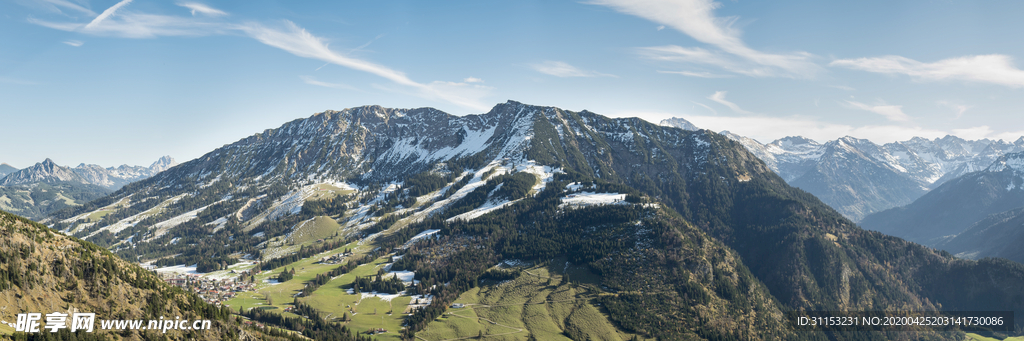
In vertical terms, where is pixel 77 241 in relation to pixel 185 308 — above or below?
above

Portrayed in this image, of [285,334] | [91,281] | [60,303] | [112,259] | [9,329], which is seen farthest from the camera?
[285,334]

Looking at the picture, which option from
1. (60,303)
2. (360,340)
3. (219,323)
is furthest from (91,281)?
(360,340)

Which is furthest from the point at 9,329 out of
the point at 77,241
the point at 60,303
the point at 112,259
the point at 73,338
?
the point at 77,241

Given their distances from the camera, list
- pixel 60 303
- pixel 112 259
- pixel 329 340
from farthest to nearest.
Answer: pixel 329 340
pixel 112 259
pixel 60 303

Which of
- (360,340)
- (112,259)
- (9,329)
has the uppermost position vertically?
(112,259)

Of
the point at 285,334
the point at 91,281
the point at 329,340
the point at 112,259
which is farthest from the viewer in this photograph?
the point at 329,340

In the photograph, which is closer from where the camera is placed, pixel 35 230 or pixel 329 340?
pixel 35 230

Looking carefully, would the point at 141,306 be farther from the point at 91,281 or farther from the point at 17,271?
the point at 17,271

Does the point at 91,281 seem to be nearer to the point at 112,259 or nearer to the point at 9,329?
the point at 112,259

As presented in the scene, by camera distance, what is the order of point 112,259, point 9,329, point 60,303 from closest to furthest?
1. point 9,329
2. point 60,303
3. point 112,259
